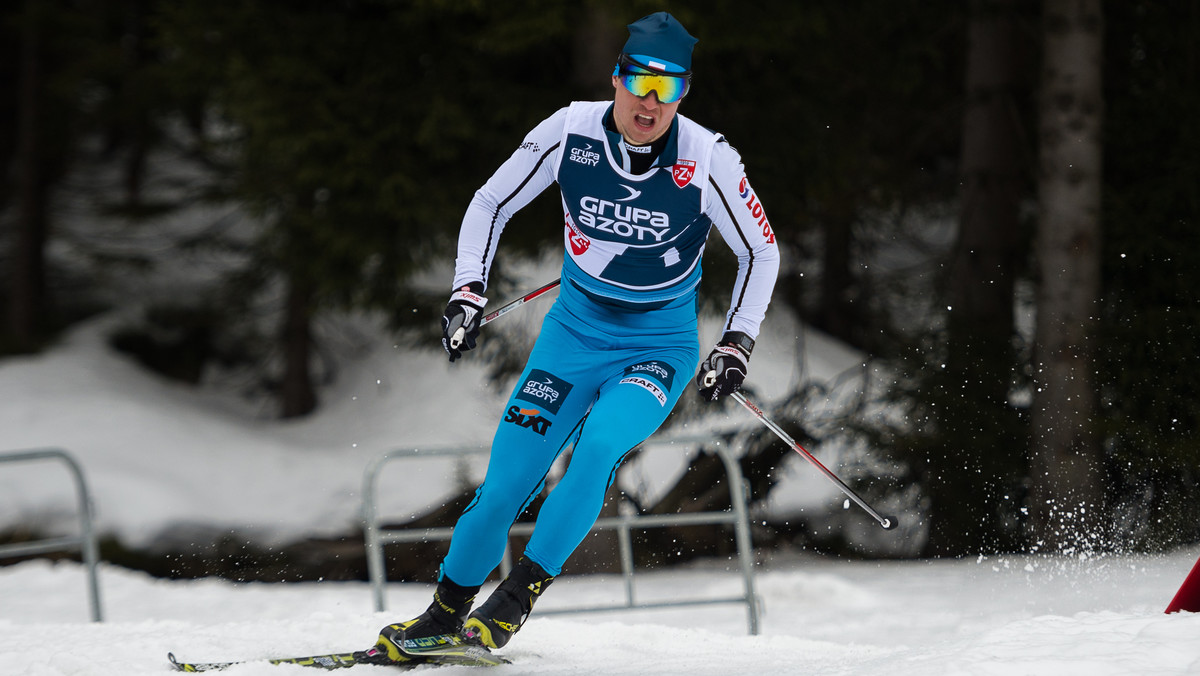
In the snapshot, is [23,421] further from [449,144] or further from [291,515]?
[449,144]

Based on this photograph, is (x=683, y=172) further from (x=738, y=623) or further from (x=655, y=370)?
(x=738, y=623)

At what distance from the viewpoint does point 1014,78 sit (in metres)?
9.27

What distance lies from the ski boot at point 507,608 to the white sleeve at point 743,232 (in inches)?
45.7

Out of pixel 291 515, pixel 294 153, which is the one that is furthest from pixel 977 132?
pixel 291 515

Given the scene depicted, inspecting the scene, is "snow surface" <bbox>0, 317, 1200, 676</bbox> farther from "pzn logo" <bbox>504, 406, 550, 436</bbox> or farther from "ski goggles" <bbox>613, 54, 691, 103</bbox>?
"ski goggles" <bbox>613, 54, 691, 103</bbox>

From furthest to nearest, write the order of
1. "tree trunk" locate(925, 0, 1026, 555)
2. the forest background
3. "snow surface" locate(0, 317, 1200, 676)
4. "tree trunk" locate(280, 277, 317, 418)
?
"tree trunk" locate(280, 277, 317, 418) < "tree trunk" locate(925, 0, 1026, 555) < the forest background < "snow surface" locate(0, 317, 1200, 676)

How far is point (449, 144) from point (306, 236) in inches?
76.3

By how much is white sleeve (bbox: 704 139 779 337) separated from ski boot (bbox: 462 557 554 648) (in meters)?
1.16

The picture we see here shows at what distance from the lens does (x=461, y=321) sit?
152 inches

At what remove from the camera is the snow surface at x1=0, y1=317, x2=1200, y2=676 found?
4.14 m

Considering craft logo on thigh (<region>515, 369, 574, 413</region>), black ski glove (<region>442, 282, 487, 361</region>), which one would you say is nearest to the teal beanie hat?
black ski glove (<region>442, 282, 487, 361</region>)

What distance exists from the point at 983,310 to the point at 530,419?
6.26 metres

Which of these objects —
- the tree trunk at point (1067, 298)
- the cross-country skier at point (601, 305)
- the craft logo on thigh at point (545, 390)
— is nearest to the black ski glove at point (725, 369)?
the cross-country skier at point (601, 305)

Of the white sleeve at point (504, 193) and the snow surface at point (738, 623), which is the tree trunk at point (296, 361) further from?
the white sleeve at point (504, 193)
